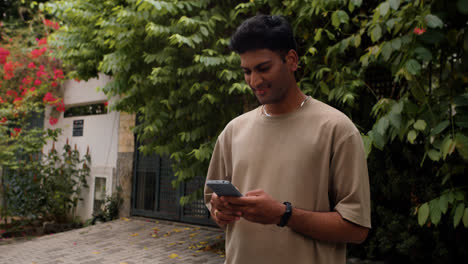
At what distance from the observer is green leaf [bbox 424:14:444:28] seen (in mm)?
2375

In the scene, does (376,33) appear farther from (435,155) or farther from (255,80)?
(255,80)

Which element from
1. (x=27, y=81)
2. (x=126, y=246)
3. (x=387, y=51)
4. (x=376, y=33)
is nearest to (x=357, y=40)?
(x=376, y=33)

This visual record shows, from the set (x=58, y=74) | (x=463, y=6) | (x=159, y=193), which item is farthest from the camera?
(x=58, y=74)

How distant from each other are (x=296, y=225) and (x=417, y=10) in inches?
89.9

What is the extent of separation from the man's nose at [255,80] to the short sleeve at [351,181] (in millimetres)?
407

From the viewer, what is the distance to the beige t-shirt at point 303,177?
4.75 ft

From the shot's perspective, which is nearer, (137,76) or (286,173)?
(286,173)

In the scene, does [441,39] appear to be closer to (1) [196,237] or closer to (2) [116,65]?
(2) [116,65]

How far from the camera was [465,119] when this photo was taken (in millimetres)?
2232

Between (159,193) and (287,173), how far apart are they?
7632 mm

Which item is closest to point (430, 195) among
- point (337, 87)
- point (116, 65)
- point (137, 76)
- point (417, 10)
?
point (337, 87)

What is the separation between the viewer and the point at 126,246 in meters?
6.69

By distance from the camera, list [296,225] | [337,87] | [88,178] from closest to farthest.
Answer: [296,225] → [337,87] → [88,178]

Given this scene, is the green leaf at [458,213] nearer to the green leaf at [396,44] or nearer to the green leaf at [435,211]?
the green leaf at [435,211]
